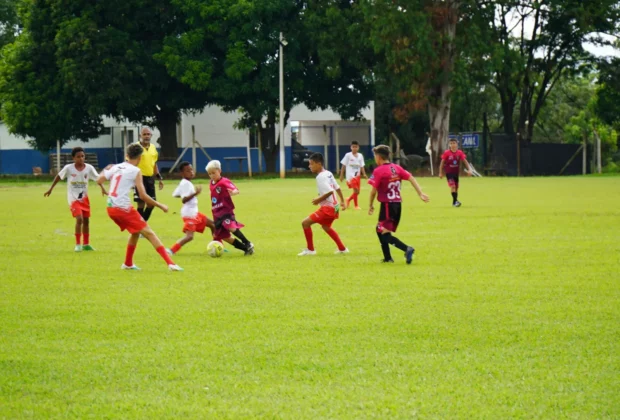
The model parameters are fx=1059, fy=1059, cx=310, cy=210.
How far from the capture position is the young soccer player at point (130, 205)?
1296cm

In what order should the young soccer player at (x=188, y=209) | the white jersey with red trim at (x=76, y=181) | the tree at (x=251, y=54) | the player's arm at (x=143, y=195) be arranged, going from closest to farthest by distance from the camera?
the player's arm at (x=143, y=195), the young soccer player at (x=188, y=209), the white jersey with red trim at (x=76, y=181), the tree at (x=251, y=54)

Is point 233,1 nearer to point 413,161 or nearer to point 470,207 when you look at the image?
point 413,161

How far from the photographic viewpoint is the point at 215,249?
1471 centimetres

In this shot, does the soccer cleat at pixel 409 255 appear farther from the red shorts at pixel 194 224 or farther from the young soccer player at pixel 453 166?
the young soccer player at pixel 453 166

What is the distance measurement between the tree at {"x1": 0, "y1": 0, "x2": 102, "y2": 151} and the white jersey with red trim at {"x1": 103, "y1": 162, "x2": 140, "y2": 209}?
39.5 metres

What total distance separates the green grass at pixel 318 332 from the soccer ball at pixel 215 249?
0.24 metres

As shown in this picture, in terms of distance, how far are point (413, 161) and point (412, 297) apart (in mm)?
52128

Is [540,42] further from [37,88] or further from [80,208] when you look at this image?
[80,208]

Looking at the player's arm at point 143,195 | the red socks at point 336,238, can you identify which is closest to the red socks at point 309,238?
the red socks at point 336,238

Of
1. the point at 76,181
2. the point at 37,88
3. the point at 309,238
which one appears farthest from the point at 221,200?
the point at 37,88

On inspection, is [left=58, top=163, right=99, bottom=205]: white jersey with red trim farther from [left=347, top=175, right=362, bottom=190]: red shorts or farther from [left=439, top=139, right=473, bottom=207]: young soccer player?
[left=439, top=139, right=473, bottom=207]: young soccer player

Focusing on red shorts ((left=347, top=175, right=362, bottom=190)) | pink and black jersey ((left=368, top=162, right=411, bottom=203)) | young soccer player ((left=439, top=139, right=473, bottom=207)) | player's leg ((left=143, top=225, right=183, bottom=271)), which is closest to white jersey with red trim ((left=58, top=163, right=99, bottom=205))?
player's leg ((left=143, top=225, right=183, bottom=271))

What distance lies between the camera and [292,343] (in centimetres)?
794

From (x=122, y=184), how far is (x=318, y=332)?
546cm
